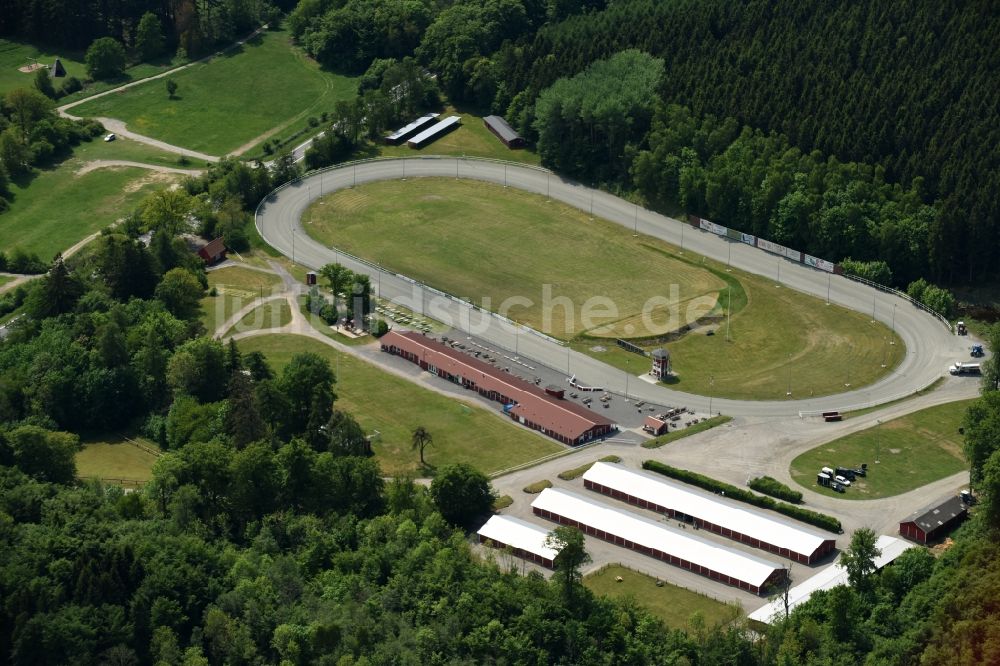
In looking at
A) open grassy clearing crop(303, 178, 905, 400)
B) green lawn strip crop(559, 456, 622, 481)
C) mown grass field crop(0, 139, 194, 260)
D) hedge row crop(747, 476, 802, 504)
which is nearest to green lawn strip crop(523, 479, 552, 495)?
green lawn strip crop(559, 456, 622, 481)

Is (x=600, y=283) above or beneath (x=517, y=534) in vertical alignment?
above

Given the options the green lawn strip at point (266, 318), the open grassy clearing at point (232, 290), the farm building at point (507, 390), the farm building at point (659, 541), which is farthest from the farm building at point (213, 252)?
the farm building at point (659, 541)

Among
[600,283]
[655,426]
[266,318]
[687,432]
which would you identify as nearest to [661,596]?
[655,426]

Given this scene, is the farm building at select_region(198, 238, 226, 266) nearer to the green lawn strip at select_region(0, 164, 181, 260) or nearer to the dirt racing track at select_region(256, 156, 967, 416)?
the dirt racing track at select_region(256, 156, 967, 416)

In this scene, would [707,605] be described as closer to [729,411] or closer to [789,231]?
[729,411]

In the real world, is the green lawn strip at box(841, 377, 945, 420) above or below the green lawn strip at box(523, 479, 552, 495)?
above

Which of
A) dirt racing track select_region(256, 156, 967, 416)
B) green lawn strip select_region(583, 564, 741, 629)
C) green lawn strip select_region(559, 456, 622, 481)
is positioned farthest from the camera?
dirt racing track select_region(256, 156, 967, 416)

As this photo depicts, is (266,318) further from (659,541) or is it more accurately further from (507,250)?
(659,541)
